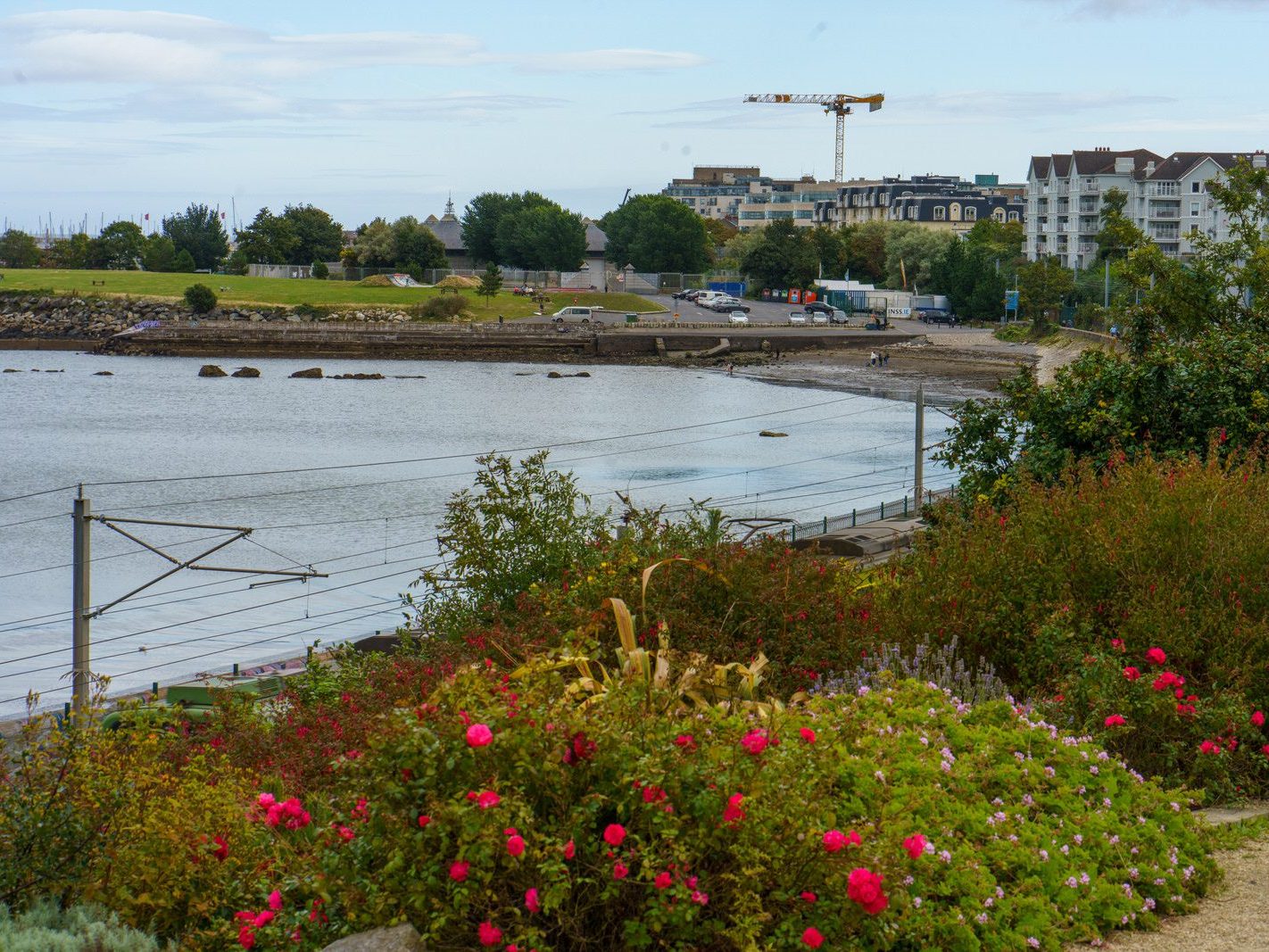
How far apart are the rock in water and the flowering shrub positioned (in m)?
0.05

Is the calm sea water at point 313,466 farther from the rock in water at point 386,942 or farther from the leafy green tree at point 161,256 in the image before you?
the leafy green tree at point 161,256

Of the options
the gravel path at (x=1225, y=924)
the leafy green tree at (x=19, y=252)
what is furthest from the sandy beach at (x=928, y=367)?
the leafy green tree at (x=19, y=252)

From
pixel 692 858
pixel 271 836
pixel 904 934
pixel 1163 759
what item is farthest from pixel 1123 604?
pixel 271 836

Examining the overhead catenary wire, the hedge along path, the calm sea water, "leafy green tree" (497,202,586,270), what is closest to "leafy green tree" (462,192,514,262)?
"leafy green tree" (497,202,586,270)

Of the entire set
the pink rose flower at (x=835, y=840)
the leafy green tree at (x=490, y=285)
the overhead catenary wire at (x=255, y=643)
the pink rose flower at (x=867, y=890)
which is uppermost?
the leafy green tree at (x=490, y=285)

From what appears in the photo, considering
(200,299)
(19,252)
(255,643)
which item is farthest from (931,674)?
(19,252)

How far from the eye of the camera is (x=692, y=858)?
16.2 feet

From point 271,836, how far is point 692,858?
6.56 feet

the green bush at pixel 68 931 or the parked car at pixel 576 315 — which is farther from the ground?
the parked car at pixel 576 315

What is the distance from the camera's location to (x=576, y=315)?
118625mm

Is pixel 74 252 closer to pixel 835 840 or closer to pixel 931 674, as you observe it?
pixel 931 674

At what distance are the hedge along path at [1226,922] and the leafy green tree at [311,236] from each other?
521 feet

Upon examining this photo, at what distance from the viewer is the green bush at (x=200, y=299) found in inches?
4813

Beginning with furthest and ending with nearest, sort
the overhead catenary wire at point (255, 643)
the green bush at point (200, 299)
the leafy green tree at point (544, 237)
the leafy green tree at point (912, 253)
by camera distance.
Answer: the leafy green tree at point (544, 237) < the leafy green tree at point (912, 253) < the green bush at point (200, 299) < the overhead catenary wire at point (255, 643)
